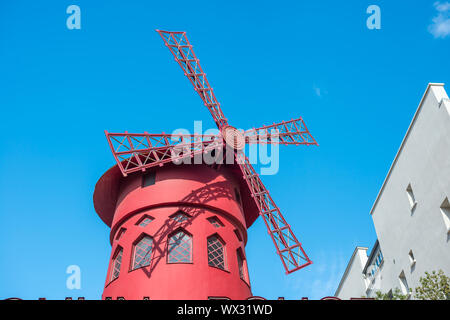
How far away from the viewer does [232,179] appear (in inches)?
542

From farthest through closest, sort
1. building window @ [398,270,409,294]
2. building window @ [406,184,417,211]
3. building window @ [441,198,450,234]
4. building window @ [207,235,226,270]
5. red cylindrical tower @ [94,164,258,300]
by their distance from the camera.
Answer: building window @ [398,270,409,294] → building window @ [406,184,417,211] → building window @ [441,198,450,234] → building window @ [207,235,226,270] → red cylindrical tower @ [94,164,258,300]

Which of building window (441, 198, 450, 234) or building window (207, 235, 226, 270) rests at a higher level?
building window (441, 198, 450, 234)

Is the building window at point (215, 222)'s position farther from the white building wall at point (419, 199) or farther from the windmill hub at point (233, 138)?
the white building wall at point (419, 199)

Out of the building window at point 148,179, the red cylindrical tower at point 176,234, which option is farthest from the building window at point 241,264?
the building window at point 148,179

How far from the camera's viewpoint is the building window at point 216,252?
1155 cm

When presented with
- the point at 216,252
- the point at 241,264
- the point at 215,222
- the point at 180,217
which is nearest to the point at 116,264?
the point at 180,217

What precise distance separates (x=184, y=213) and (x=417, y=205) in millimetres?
6438

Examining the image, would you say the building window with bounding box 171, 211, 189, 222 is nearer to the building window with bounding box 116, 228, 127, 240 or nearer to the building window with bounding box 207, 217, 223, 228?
the building window with bounding box 207, 217, 223, 228

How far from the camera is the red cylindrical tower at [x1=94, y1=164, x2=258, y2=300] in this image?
428 inches

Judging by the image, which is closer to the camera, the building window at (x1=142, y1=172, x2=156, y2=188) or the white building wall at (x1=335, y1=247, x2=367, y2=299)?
the building window at (x1=142, y1=172, x2=156, y2=188)

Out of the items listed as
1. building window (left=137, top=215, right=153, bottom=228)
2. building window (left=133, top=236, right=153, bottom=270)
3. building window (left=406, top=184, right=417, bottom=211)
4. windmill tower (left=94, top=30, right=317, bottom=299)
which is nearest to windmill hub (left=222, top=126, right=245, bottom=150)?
windmill tower (left=94, top=30, right=317, bottom=299)

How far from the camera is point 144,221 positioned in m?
12.1
